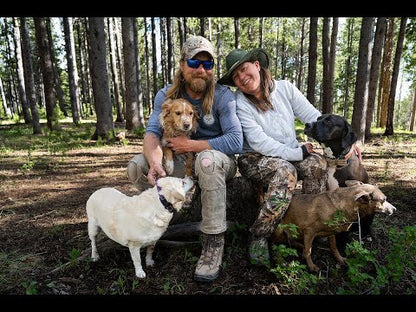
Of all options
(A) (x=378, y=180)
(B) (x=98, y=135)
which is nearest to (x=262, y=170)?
(A) (x=378, y=180)

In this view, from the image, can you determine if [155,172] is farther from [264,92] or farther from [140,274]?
[264,92]

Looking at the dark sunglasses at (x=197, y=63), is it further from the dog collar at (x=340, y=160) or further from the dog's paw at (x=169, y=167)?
the dog collar at (x=340, y=160)

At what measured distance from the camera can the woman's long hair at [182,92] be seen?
3.35m

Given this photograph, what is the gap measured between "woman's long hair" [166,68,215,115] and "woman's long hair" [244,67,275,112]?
0.44 m

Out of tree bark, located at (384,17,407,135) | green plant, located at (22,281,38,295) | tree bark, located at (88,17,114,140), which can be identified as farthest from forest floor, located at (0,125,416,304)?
tree bark, located at (384,17,407,135)

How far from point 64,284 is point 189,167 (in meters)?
1.69

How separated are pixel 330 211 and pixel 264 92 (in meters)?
1.51

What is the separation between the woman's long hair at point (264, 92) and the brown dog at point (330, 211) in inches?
42.9

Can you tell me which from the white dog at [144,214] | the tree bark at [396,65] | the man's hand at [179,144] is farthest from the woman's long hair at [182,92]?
the tree bark at [396,65]

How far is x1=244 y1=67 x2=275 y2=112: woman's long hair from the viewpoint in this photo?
11.3 ft

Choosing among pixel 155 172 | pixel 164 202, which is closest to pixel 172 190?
pixel 164 202

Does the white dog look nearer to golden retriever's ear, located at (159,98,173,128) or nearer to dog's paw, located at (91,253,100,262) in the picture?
dog's paw, located at (91,253,100,262)
